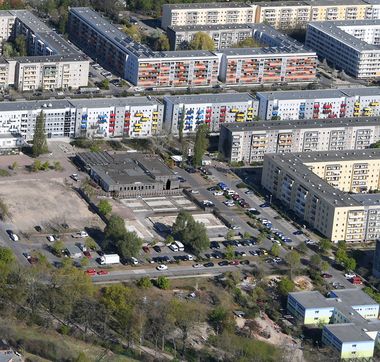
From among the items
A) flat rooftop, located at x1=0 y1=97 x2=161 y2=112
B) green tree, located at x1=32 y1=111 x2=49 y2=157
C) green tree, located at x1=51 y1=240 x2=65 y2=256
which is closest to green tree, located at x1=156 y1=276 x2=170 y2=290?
green tree, located at x1=51 y1=240 x2=65 y2=256

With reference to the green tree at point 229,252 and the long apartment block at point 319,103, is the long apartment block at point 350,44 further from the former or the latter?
the green tree at point 229,252

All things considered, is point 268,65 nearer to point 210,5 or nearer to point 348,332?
point 210,5

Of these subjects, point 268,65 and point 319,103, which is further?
point 268,65

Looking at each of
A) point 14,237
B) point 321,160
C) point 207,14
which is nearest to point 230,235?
point 321,160

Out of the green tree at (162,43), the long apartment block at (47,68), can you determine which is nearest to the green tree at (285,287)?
the long apartment block at (47,68)

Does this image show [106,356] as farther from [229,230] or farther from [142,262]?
[229,230]

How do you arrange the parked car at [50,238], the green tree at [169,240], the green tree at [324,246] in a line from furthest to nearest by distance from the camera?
1. the green tree at [324,246]
2. the green tree at [169,240]
3. the parked car at [50,238]

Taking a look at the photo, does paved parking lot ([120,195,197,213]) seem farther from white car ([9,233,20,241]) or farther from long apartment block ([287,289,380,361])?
long apartment block ([287,289,380,361])
